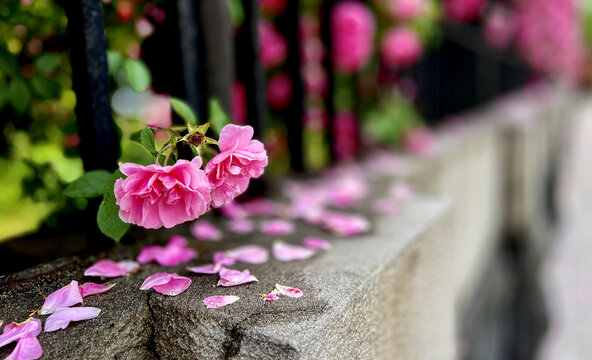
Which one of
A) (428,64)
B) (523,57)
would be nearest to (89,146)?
(428,64)

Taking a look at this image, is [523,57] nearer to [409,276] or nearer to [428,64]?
[428,64]

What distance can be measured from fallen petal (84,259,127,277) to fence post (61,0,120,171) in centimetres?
18

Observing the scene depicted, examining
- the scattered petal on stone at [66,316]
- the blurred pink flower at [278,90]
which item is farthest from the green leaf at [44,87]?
the blurred pink flower at [278,90]

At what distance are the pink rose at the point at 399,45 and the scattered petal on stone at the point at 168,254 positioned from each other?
1.76m

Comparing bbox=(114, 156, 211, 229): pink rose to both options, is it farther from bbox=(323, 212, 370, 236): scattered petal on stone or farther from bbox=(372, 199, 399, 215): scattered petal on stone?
bbox=(372, 199, 399, 215): scattered petal on stone

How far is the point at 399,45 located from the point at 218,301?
1985mm

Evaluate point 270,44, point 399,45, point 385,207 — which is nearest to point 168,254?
point 385,207

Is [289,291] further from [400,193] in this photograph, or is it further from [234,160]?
[400,193]

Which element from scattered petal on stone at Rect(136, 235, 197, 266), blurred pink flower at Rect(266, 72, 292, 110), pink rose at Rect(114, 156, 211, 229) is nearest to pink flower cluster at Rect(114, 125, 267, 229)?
pink rose at Rect(114, 156, 211, 229)

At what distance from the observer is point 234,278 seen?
0.94 meters

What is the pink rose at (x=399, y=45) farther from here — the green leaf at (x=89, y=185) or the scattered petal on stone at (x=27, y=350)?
the scattered petal on stone at (x=27, y=350)

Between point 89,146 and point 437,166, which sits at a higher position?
point 89,146

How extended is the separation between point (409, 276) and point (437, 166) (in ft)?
5.00

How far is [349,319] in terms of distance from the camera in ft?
2.85
